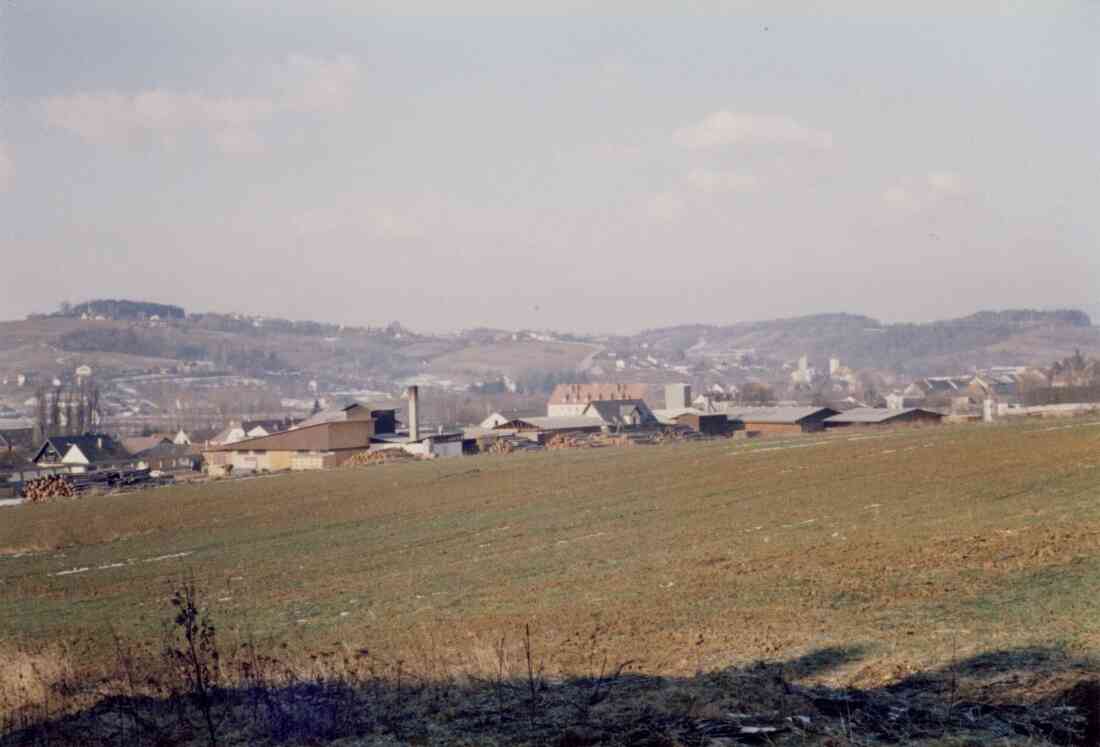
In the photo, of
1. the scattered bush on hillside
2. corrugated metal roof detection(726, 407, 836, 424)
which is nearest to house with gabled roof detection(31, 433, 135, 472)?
corrugated metal roof detection(726, 407, 836, 424)

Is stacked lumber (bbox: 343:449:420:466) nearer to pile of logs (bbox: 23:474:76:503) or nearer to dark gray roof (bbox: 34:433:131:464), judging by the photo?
pile of logs (bbox: 23:474:76:503)

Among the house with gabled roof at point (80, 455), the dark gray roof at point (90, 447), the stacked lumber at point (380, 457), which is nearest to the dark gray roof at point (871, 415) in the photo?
the stacked lumber at point (380, 457)

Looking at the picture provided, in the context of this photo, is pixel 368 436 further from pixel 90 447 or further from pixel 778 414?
pixel 778 414

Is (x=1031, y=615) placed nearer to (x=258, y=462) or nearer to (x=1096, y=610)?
(x=1096, y=610)

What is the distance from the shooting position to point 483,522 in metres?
33.8

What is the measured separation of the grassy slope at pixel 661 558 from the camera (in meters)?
12.5

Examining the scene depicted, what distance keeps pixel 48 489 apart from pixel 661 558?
50.8 m

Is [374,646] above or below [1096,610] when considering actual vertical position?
below

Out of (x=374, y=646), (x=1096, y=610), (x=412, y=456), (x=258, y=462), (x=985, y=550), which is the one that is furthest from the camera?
(x=258, y=462)

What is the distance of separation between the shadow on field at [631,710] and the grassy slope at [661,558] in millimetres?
817

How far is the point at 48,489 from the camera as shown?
2393 inches

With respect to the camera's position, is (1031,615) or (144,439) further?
(144,439)

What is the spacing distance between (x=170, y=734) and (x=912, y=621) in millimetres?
8249

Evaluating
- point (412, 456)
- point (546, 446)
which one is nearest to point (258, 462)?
point (412, 456)
